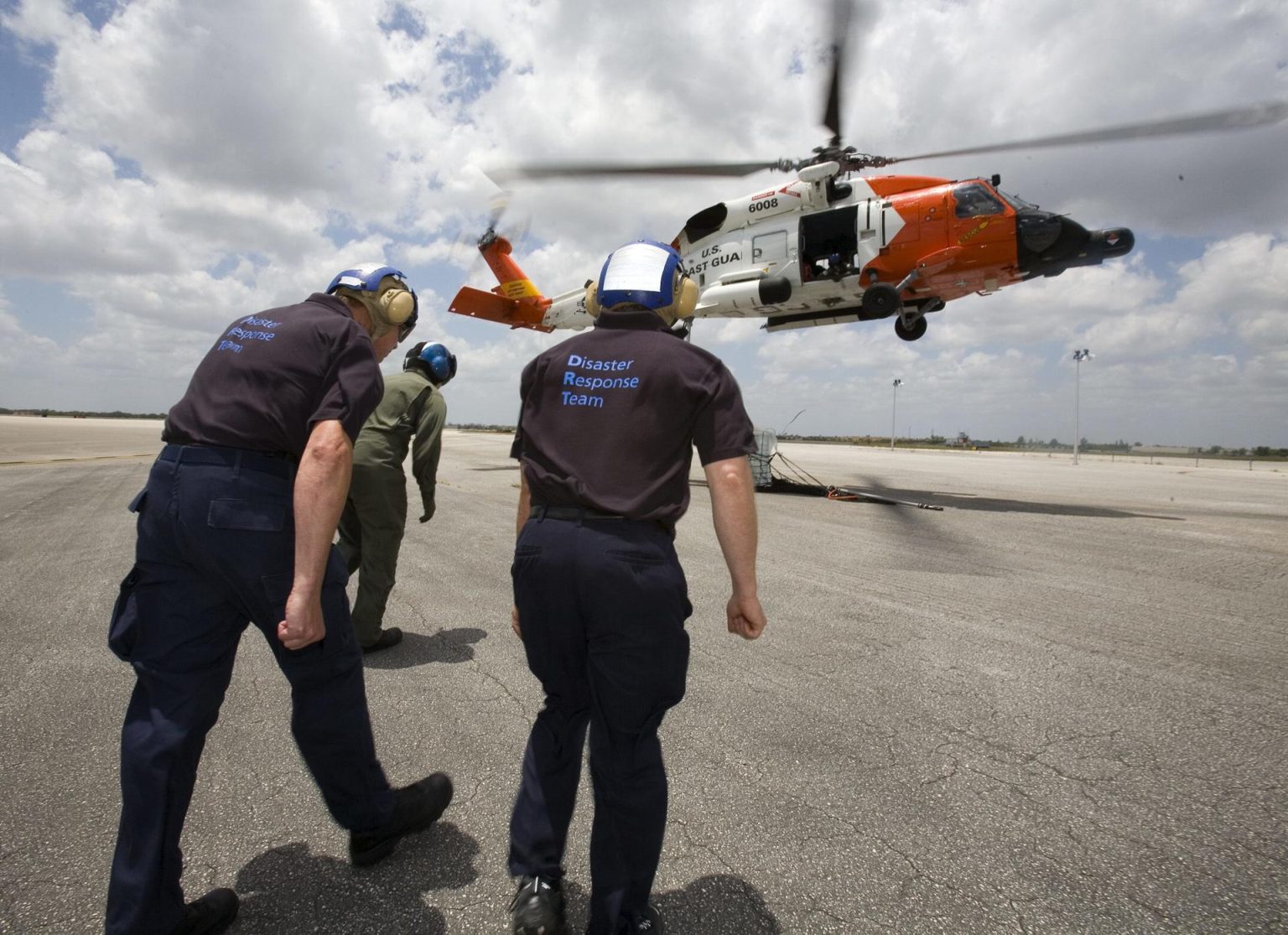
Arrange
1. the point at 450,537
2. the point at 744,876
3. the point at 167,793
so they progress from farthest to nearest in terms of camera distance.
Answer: the point at 450,537 → the point at 744,876 → the point at 167,793

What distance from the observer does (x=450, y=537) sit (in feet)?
25.0

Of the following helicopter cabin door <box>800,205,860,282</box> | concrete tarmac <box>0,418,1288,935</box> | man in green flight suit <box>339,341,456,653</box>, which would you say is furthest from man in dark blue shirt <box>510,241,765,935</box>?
helicopter cabin door <box>800,205,860,282</box>

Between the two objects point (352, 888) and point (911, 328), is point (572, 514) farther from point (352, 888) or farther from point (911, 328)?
point (911, 328)

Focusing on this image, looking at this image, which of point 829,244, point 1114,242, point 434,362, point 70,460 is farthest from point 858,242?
point 70,460

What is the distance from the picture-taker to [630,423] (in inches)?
68.2

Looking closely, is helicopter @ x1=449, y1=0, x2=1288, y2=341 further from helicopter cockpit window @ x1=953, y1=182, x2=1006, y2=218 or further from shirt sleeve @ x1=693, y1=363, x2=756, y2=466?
shirt sleeve @ x1=693, y1=363, x2=756, y2=466

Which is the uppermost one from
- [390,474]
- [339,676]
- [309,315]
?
[309,315]

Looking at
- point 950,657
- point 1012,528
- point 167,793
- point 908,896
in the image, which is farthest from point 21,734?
point 1012,528

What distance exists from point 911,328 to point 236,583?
13165mm

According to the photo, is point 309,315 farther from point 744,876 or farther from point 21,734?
point 21,734

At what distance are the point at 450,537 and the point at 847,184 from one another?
9510mm

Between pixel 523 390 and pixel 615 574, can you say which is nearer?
pixel 615 574

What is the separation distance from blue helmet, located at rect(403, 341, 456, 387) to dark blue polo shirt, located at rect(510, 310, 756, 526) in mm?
2675

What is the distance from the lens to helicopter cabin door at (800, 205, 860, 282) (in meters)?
12.1
